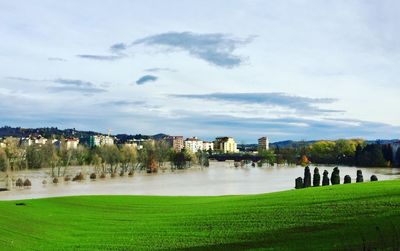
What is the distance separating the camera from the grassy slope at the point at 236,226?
15613 millimetres

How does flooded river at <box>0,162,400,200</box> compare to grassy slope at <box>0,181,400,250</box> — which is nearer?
grassy slope at <box>0,181,400,250</box>

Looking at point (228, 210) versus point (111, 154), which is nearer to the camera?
point (228, 210)

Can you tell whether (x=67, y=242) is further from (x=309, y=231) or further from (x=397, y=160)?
(x=397, y=160)

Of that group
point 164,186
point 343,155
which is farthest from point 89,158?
point 343,155

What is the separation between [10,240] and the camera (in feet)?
58.5

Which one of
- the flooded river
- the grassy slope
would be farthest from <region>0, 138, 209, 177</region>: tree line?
the grassy slope

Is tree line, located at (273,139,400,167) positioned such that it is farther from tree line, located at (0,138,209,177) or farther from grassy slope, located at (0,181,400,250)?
grassy slope, located at (0,181,400,250)

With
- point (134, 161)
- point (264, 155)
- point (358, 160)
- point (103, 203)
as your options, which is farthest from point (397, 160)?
point (103, 203)

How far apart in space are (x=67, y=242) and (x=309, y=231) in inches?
357

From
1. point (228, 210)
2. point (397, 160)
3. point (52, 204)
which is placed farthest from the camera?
point (397, 160)

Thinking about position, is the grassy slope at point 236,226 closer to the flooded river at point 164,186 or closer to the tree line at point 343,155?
the flooded river at point 164,186

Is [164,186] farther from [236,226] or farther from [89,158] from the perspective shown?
[89,158]

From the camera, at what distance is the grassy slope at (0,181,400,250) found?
1561cm

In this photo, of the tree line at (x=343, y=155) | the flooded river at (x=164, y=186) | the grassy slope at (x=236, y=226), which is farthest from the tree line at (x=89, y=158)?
the grassy slope at (x=236, y=226)
